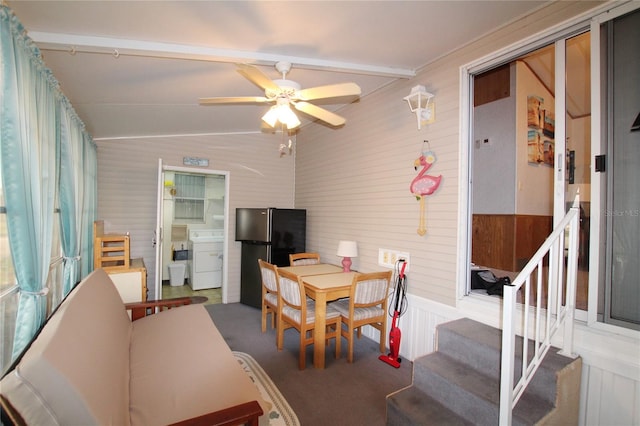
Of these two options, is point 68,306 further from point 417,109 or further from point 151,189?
point 151,189

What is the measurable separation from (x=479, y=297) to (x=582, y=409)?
2.86 ft

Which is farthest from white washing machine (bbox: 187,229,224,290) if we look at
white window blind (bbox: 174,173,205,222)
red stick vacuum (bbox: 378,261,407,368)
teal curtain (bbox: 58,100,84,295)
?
red stick vacuum (bbox: 378,261,407,368)

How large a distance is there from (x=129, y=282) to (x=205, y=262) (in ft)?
7.55

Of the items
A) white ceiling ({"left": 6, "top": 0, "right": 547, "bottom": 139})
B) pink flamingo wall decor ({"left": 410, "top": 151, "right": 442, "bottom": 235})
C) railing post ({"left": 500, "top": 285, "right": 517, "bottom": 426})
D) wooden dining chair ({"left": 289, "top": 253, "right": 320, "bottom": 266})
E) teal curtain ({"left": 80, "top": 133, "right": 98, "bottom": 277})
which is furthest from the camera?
wooden dining chair ({"left": 289, "top": 253, "right": 320, "bottom": 266})

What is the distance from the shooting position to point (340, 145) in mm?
4066

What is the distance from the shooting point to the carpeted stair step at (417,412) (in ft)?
5.90

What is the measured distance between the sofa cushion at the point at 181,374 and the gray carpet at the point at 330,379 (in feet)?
2.02

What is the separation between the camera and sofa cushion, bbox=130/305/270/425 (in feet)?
4.86

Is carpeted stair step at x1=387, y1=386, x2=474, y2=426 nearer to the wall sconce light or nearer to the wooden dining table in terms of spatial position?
the wooden dining table

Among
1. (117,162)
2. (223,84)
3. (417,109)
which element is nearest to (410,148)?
(417,109)

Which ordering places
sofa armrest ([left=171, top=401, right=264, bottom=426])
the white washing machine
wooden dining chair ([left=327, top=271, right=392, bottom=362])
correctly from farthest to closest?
the white washing machine < wooden dining chair ([left=327, top=271, right=392, bottom=362]) < sofa armrest ([left=171, top=401, right=264, bottom=426])

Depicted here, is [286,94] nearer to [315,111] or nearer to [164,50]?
[315,111]

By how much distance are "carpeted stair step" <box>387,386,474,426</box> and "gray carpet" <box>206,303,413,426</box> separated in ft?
0.82

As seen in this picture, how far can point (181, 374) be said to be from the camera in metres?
1.74
